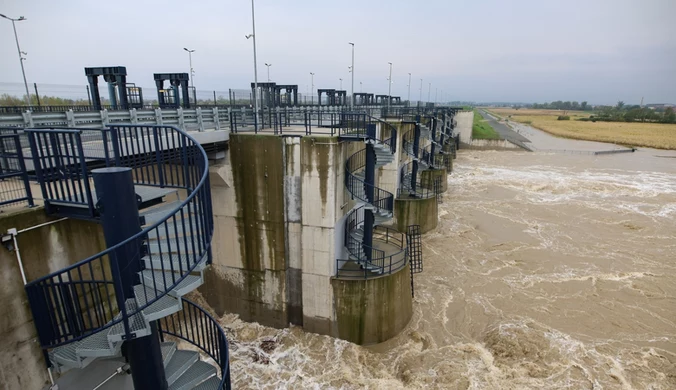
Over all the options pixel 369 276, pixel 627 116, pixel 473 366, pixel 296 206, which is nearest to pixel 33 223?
pixel 296 206

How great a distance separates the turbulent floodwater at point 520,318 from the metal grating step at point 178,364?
4919 mm

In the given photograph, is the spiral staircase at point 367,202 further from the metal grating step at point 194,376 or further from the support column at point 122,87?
the support column at point 122,87

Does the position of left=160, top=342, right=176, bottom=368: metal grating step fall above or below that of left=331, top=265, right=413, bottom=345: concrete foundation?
above

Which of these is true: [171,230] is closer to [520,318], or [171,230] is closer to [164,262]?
[164,262]

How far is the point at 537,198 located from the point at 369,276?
25070 mm

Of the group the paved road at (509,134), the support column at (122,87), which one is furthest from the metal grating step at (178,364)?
the paved road at (509,134)

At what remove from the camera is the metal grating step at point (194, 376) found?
6257 mm

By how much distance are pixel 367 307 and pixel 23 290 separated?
9.22m

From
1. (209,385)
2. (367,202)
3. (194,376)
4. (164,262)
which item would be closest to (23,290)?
(164,262)

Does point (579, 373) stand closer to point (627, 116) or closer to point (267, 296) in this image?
point (267, 296)

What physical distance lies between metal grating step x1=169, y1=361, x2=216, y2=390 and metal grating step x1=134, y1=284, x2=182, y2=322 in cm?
218

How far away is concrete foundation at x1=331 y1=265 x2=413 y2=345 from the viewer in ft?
39.7

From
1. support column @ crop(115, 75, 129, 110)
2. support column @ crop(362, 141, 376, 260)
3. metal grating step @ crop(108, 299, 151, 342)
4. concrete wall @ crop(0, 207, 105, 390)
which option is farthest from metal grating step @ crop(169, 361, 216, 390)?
support column @ crop(115, 75, 129, 110)

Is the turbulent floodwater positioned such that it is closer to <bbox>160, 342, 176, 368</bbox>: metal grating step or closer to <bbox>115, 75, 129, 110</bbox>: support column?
<bbox>160, 342, 176, 368</bbox>: metal grating step
